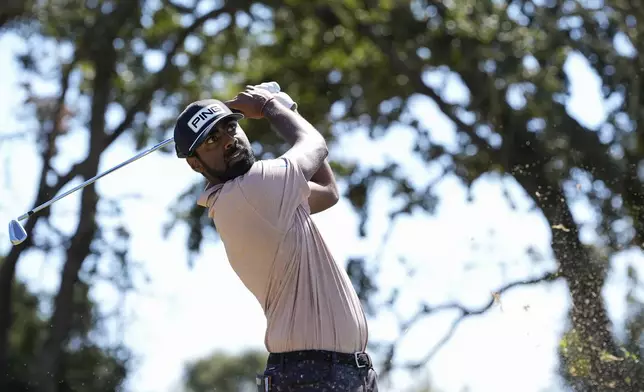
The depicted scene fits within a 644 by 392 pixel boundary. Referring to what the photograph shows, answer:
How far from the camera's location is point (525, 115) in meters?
9.69

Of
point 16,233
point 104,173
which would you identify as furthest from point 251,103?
point 16,233

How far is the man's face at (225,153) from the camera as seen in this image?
3.88 m

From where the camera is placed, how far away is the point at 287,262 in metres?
3.79

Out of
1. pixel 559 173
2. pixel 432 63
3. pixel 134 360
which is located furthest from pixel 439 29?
pixel 134 360

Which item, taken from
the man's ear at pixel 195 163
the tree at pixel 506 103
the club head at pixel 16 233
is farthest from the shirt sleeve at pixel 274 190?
the tree at pixel 506 103

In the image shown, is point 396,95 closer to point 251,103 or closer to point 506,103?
point 506,103

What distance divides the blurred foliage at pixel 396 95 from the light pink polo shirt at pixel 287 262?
322 centimetres

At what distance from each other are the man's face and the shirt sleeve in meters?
0.11

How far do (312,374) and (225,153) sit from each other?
766 millimetres

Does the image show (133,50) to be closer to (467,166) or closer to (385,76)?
(385,76)

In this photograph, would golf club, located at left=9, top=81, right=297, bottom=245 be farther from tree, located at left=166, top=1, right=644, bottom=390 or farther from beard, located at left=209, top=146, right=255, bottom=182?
tree, located at left=166, top=1, right=644, bottom=390

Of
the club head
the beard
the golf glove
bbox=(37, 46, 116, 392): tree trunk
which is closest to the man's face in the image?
the beard

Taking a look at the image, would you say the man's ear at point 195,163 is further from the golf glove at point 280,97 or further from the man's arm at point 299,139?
the golf glove at point 280,97

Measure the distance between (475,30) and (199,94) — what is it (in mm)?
3825
